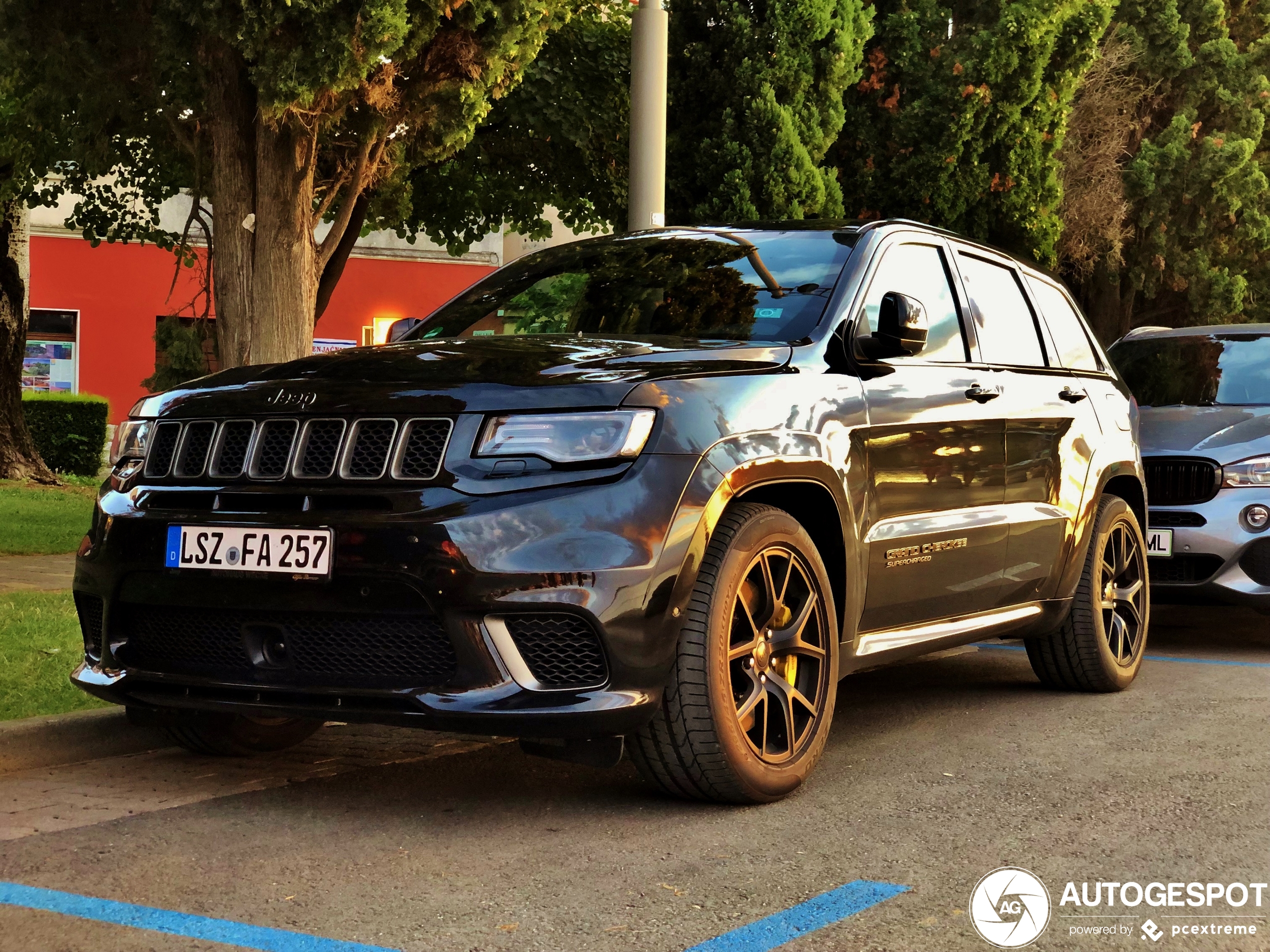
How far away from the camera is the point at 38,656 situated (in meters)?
6.26

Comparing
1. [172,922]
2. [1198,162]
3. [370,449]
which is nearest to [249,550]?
[370,449]

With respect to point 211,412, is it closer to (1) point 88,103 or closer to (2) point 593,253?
(2) point 593,253

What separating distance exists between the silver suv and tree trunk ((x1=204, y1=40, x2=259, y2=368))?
5287 mm

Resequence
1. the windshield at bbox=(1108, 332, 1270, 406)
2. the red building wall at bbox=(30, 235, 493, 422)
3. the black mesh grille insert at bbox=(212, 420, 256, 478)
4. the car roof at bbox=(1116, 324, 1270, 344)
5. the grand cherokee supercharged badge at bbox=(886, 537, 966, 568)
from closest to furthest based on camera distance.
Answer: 1. the black mesh grille insert at bbox=(212, 420, 256, 478)
2. the grand cherokee supercharged badge at bbox=(886, 537, 966, 568)
3. the windshield at bbox=(1108, 332, 1270, 406)
4. the car roof at bbox=(1116, 324, 1270, 344)
5. the red building wall at bbox=(30, 235, 493, 422)

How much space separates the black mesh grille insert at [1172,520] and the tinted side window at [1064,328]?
5.71 ft

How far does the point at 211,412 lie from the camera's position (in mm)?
4391

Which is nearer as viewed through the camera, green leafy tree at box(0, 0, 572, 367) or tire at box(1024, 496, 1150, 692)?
tire at box(1024, 496, 1150, 692)

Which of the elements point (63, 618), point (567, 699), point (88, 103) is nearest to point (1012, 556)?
point (567, 699)

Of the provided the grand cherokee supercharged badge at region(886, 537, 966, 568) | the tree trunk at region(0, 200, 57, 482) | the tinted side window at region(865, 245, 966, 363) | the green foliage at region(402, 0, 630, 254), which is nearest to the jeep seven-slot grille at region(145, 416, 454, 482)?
the grand cherokee supercharged badge at region(886, 537, 966, 568)

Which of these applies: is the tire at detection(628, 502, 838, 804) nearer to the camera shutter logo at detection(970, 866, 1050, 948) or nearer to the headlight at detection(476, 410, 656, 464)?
the headlight at detection(476, 410, 656, 464)

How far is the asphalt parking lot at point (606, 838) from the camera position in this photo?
3.40 metres

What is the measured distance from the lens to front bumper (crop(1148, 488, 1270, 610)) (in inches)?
321

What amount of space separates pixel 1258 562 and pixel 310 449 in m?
5.69

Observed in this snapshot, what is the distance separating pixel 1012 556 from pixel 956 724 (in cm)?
69
